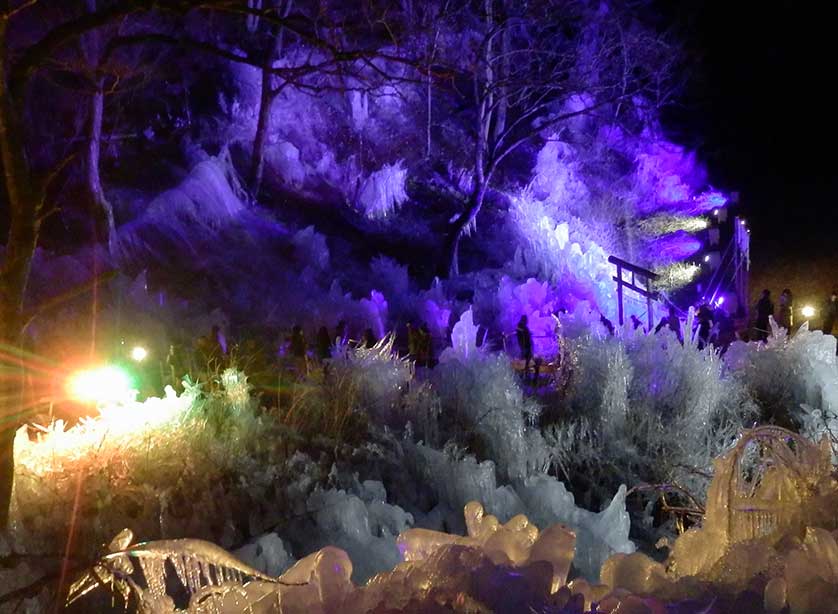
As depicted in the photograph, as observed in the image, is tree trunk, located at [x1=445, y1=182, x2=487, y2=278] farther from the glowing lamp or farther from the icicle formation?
the icicle formation

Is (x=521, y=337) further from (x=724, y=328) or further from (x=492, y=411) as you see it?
(x=724, y=328)

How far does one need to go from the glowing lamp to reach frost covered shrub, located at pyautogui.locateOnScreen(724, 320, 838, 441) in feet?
24.4

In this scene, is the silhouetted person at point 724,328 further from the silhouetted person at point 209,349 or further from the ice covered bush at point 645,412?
the silhouetted person at point 209,349

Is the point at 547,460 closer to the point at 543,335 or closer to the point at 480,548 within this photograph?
the point at 480,548

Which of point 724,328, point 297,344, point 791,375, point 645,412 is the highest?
point 297,344

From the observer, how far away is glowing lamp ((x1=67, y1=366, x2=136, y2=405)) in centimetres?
822

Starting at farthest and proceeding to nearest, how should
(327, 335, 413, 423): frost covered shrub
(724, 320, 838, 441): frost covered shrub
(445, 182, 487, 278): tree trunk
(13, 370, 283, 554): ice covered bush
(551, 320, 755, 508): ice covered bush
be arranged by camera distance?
(445, 182, 487, 278): tree trunk
(724, 320, 838, 441): frost covered shrub
(327, 335, 413, 423): frost covered shrub
(551, 320, 755, 508): ice covered bush
(13, 370, 283, 554): ice covered bush

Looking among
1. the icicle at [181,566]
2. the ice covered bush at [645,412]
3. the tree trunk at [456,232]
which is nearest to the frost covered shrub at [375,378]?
the ice covered bush at [645,412]

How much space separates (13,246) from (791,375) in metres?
9.08

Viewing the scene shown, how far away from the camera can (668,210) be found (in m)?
28.7

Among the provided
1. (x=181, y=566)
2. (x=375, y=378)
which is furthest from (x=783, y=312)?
(x=181, y=566)

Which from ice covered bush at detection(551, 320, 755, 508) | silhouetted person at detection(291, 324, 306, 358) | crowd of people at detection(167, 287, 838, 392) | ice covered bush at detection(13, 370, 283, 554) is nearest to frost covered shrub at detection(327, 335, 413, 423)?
crowd of people at detection(167, 287, 838, 392)

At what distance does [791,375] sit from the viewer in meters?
10.2

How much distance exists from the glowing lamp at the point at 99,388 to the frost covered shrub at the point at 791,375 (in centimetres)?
743
